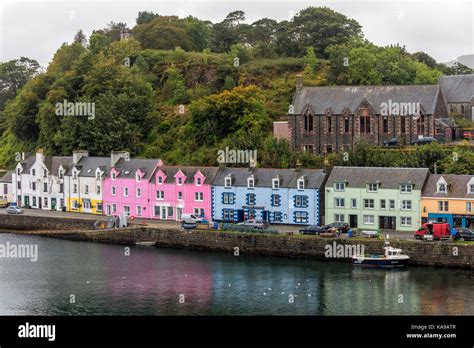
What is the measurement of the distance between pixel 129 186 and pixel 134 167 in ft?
4.98

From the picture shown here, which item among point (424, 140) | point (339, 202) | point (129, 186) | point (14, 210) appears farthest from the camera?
point (14, 210)

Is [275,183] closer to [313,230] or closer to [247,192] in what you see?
[247,192]

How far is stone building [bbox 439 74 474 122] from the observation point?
71.9 metres

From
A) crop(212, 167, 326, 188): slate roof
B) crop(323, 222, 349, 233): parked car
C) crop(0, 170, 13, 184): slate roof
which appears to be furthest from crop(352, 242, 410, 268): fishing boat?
crop(0, 170, 13, 184): slate roof

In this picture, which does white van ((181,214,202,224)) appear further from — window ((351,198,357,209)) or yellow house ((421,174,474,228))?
yellow house ((421,174,474,228))

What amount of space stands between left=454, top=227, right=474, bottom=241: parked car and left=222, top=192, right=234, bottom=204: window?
1547cm

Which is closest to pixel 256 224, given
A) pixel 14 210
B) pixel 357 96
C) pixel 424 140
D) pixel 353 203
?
pixel 353 203

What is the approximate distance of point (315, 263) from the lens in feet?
169

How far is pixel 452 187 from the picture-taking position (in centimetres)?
5356

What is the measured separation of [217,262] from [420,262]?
11242mm

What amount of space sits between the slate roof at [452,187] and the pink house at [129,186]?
19495 mm

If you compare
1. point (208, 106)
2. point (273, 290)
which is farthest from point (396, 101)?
point (273, 290)

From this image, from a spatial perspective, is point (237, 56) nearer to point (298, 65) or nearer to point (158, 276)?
point (298, 65)
